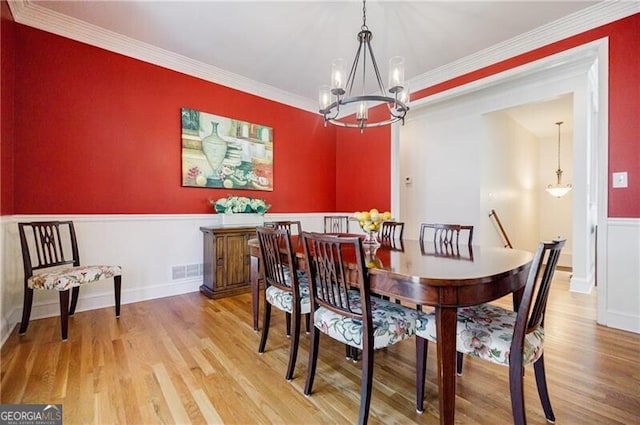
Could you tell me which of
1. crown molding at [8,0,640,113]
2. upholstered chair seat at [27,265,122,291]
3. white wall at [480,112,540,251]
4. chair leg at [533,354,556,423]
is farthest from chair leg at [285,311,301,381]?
white wall at [480,112,540,251]

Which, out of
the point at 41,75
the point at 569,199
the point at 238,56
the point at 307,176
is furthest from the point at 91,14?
the point at 569,199

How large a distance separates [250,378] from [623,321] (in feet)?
9.87

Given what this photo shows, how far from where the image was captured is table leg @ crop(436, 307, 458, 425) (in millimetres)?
1182

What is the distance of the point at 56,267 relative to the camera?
2.66 m

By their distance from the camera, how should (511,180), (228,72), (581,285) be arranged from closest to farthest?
1. (581,285)
2. (228,72)
3. (511,180)

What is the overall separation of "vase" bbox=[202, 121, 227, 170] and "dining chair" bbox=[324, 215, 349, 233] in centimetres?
202

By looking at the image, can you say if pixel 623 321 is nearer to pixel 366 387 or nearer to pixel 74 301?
pixel 366 387

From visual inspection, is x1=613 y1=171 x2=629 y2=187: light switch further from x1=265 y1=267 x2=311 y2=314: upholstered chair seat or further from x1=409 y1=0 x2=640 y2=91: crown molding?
x1=265 y1=267 x2=311 y2=314: upholstered chair seat

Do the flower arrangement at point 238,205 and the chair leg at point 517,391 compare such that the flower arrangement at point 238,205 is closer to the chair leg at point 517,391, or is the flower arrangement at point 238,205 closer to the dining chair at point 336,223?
the dining chair at point 336,223

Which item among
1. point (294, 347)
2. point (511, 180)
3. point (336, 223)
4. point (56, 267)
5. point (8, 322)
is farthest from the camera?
point (511, 180)

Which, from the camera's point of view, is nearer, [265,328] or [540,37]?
[265,328]

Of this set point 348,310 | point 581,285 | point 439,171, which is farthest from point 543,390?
point 439,171

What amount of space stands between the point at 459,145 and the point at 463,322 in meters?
4.07

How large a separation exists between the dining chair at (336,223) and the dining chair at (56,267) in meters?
3.05
